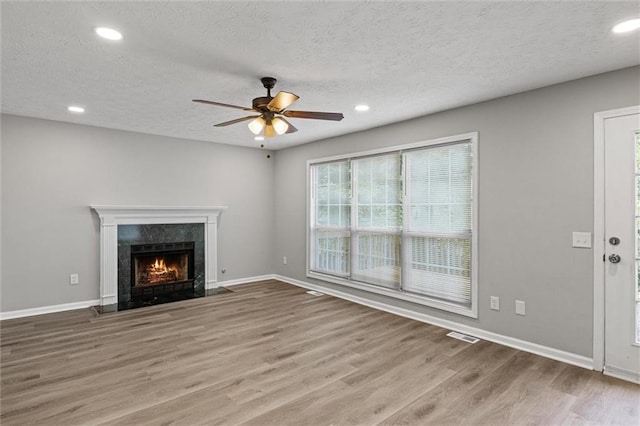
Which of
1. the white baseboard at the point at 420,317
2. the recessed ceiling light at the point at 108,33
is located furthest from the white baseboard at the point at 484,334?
the recessed ceiling light at the point at 108,33

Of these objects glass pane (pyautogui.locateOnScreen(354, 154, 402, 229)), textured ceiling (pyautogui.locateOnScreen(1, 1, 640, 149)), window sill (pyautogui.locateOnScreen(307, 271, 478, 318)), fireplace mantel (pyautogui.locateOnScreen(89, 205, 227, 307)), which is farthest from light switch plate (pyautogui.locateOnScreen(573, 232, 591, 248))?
fireplace mantel (pyautogui.locateOnScreen(89, 205, 227, 307))

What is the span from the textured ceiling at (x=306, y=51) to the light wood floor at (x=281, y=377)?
8.20ft

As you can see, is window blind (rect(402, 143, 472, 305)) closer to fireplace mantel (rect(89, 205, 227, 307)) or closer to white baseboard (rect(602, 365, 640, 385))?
white baseboard (rect(602, 365, 640, 385))

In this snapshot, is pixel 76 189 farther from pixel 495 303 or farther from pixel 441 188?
pixel 495 303

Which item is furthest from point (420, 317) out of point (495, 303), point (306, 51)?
point (306, 51)

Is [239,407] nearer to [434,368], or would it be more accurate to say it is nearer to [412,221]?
[434,368]

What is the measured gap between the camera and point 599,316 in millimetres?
2910

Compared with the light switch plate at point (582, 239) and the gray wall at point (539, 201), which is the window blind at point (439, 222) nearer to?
the gray wall at point (539, 201)

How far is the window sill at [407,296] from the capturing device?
12.6 feet

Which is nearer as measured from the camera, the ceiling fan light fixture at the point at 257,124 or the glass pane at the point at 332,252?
the ceiling fan light fixture at the point at 257,124

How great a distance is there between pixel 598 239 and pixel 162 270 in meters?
5.61

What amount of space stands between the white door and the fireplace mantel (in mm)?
5128

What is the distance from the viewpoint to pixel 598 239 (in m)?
2.93

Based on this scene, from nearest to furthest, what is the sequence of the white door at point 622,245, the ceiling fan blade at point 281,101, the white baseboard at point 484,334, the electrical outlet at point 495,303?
the ceiling fan blade at point 281,101
the white door at point 622,245
the white baseboard at point 484,334
the electrical outlet at point 495,303
